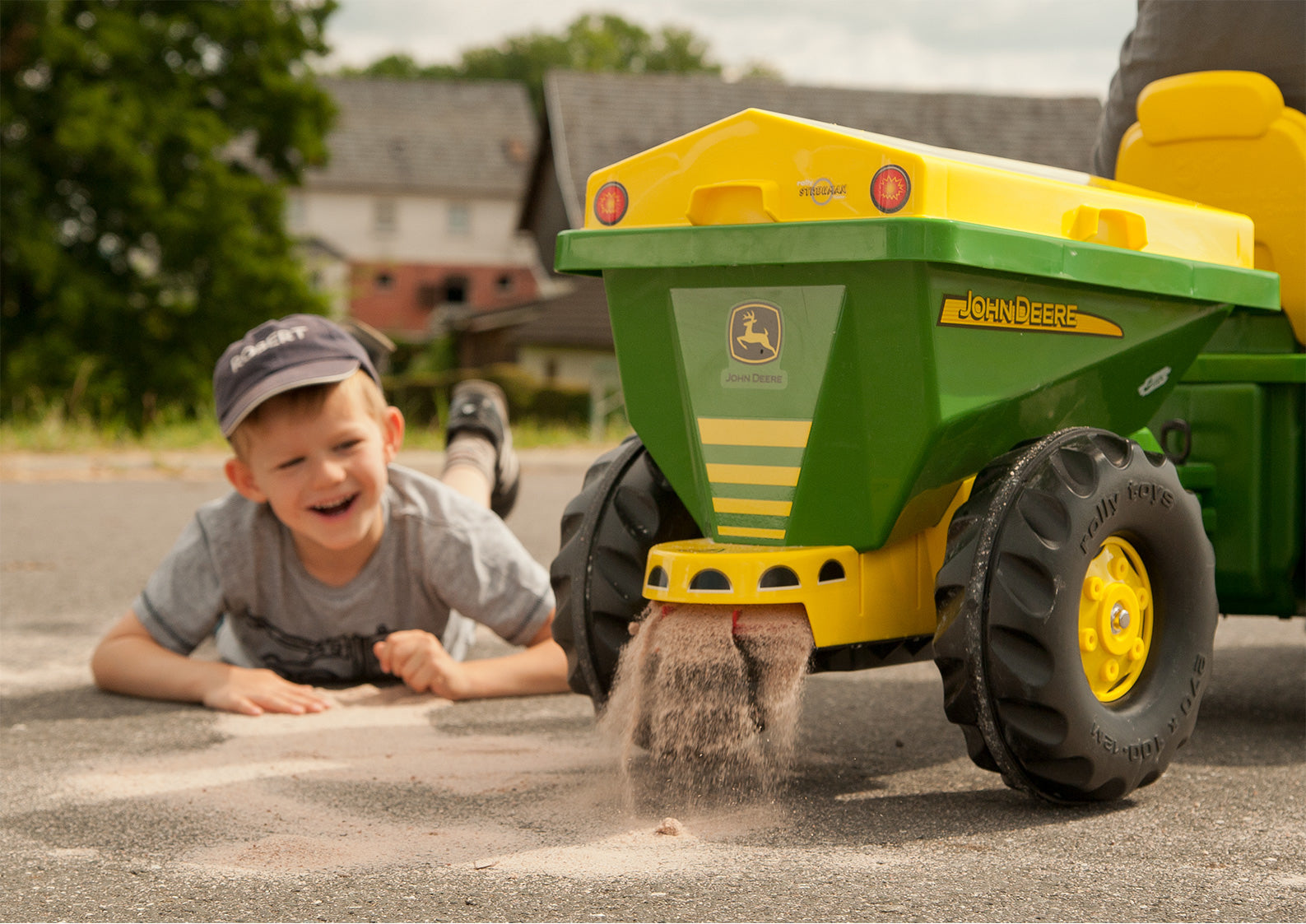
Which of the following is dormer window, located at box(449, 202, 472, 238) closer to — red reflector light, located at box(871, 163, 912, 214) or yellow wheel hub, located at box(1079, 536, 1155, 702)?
yellow wheel hub, located at box(1079, 536, 1155, 702)

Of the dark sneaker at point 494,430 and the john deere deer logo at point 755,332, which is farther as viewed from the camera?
the dark sneaker at point 494,430

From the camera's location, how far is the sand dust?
2713 millimetres

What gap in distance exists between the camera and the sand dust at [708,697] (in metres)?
2.71

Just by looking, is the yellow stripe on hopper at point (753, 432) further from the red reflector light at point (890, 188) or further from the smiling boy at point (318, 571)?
the smiling boy at point (318, 571)

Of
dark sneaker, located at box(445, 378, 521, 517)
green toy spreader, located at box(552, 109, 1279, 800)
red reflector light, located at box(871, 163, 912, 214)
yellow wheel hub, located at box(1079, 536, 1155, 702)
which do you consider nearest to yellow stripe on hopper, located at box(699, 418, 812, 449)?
green toy spreader, located at box(552, 109, 1279, 800)

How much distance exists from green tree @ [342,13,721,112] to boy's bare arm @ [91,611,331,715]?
249 feet

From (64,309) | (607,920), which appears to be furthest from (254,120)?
(607,920)

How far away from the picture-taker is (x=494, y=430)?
546cm

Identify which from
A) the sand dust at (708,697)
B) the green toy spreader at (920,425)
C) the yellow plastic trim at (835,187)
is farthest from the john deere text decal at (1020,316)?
the sand dust at (708,697)

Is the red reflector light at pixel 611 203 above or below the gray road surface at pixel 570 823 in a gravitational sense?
above

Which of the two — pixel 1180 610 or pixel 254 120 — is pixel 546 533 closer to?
pixel 1180 610

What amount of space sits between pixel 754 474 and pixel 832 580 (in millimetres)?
257

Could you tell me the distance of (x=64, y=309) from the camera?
83.6 feet

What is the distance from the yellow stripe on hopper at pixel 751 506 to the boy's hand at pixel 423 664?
1.17 m
